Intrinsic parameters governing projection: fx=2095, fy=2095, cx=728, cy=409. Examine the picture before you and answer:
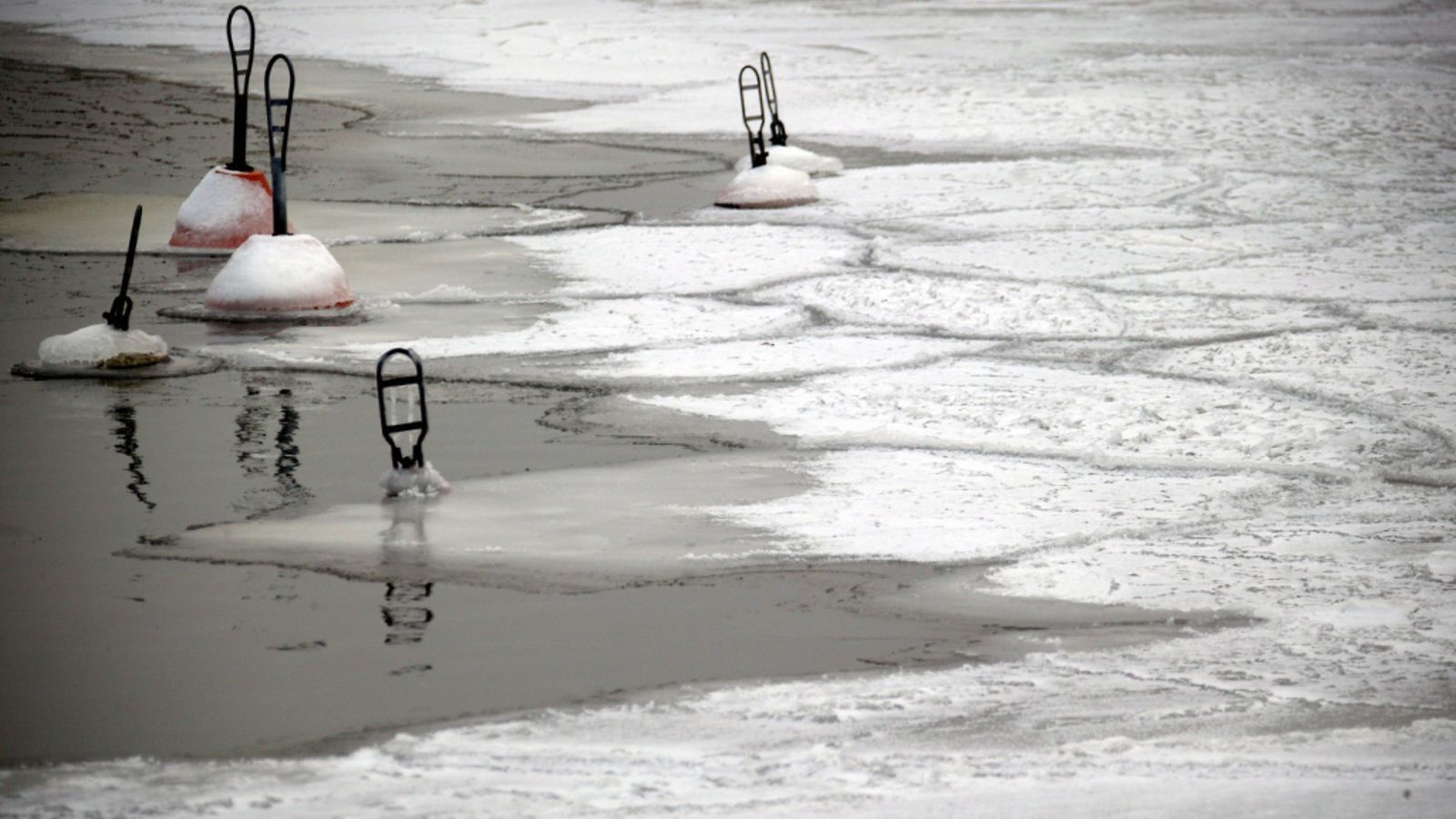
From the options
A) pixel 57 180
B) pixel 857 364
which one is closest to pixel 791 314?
pixel 857 364

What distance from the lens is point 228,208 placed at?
1020 cm

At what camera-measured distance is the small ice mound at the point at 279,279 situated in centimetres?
833

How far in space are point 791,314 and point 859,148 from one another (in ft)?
21.9

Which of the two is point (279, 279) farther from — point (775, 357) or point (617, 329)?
point (775, 357)

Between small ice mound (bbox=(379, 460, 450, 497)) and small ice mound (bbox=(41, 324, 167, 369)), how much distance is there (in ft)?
6.95

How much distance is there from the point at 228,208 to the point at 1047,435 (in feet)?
17.5

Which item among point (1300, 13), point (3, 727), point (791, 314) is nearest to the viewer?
point (3, 727)

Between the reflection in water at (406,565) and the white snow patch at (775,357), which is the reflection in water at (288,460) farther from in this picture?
the white snow patch at (775,357)

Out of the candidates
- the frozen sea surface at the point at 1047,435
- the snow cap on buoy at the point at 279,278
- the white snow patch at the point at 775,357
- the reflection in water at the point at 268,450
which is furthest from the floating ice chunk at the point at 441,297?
the reflection in water at the point at 268,450

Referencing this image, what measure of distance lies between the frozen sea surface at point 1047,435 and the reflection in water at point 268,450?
11.7 inches

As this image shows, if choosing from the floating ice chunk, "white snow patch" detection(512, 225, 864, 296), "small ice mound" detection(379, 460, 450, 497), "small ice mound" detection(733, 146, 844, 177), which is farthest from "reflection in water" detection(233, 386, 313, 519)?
"small ice mound" detection(733, 146, 844, 177)

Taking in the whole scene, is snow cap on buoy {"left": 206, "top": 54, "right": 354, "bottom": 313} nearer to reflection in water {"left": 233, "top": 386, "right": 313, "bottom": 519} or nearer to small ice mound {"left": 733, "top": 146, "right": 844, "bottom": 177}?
reflection in water {"left": 233, "top": 386, "right": 313, "bottom": 519}

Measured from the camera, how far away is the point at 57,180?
Result: 42.6 ft

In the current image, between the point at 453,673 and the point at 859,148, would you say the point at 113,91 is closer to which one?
the point at 859,148
